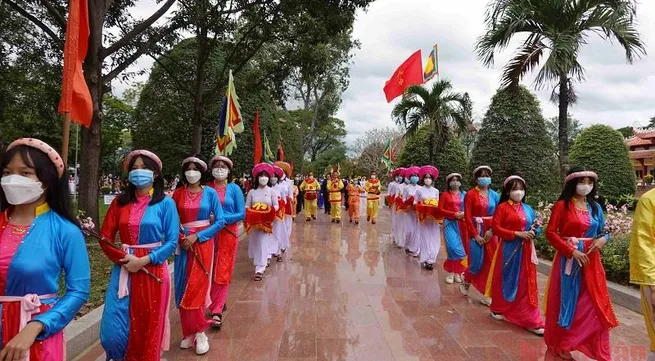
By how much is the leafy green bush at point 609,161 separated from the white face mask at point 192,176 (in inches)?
690

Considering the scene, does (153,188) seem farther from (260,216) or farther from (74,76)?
(260,216)

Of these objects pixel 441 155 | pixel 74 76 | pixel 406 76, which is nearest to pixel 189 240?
pixel 74 76

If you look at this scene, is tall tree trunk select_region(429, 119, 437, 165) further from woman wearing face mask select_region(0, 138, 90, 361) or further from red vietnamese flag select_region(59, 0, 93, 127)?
woman wearing face mask select_region(0, 138, 90, 361)

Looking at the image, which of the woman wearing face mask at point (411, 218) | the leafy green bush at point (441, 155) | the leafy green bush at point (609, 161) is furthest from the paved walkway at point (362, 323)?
the leafy green bush at point (441, 155)

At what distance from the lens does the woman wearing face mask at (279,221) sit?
9062 millimetres

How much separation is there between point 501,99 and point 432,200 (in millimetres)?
10890

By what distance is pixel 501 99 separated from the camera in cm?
1753

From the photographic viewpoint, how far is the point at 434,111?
515 inches

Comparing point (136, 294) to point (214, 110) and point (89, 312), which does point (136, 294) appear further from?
point (214, 110)

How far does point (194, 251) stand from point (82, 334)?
4.15 feet

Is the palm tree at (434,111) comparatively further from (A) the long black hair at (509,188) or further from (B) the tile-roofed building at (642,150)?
(B) the tile-roofed building at (642,150)

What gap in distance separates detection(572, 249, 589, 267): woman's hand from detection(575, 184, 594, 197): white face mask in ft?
1.85

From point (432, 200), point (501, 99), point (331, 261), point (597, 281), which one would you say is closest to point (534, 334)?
point (597, 281)

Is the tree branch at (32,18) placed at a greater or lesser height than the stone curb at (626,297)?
greater
